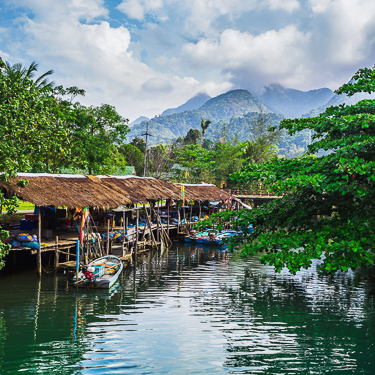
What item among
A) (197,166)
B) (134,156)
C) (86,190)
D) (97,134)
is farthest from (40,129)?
(134,156)

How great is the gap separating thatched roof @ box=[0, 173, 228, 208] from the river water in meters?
3.53

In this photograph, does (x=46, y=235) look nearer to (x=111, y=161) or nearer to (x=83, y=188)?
(x=83, y=188)

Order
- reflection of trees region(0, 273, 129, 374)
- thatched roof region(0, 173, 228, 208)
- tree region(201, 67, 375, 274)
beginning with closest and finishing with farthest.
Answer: tree region(201, 67, 375, 274)
reflection of trees region(0, 273, 129, 374)
thatched roof region(0, 173, 228, 208)

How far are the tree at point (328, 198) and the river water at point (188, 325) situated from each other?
115 inches

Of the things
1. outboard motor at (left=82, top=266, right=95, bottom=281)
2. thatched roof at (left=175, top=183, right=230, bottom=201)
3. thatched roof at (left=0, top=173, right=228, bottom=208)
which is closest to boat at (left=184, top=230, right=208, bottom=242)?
thatched roof at (left=175, top=183, right=230, bottom=201)

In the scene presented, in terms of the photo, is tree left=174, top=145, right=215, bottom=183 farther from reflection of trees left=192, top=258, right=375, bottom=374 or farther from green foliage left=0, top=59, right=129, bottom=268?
reflection of trees left=192, top=258, right=375, bottom=374

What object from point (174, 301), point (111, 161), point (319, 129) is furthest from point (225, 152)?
point (319, 129)

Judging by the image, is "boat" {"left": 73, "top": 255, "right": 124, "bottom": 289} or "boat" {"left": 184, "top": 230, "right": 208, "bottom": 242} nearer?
"boat" {"left": 73, "top": 255, "right": 124, "bottom": 289}

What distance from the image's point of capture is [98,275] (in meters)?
14.0

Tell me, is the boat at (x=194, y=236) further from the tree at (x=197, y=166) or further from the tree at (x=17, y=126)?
the tree at (x=197, y=166)

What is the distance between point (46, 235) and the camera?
17219mm

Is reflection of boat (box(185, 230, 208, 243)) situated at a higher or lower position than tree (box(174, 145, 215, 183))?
lower

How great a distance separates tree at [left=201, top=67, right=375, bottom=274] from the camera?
6105 mm

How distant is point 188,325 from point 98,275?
5.25 meters
